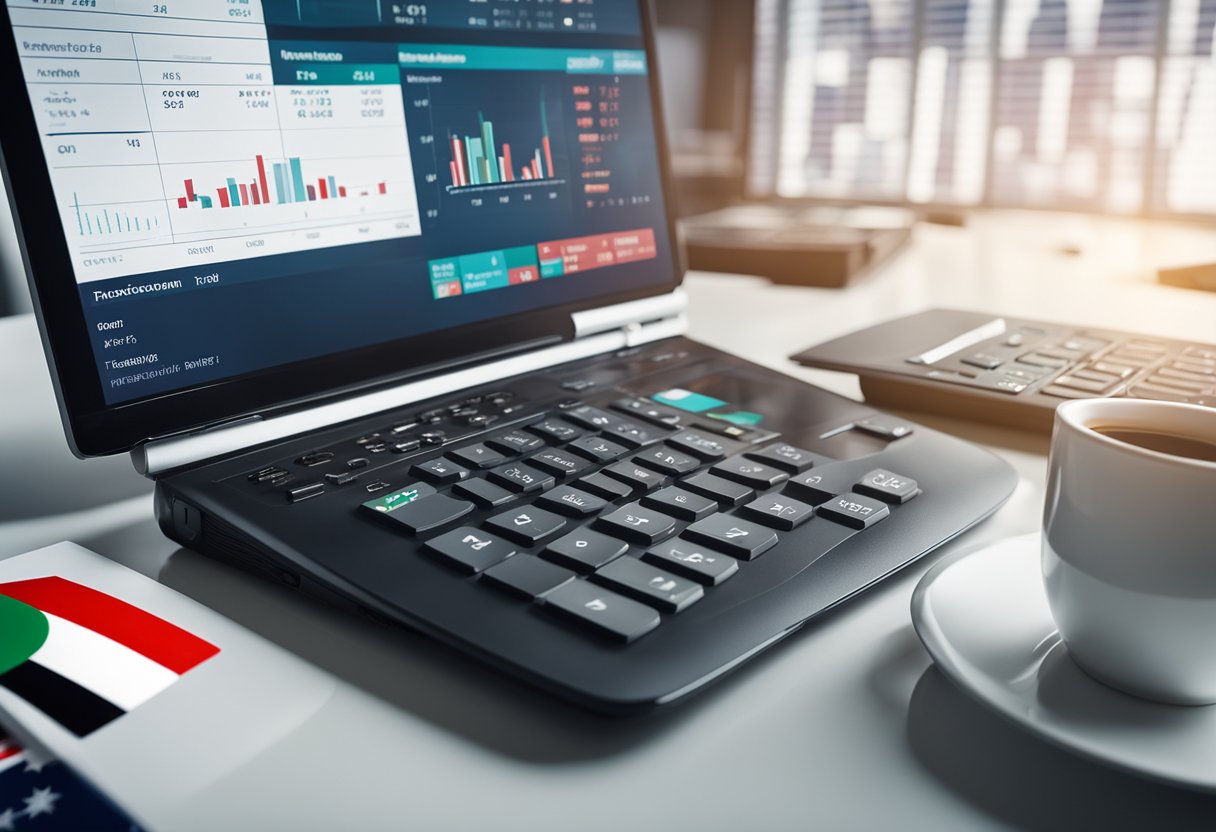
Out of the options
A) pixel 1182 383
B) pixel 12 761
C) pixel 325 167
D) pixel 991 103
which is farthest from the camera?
pixel 991 103

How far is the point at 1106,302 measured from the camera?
3.53 ft

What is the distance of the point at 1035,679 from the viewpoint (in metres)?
0.32

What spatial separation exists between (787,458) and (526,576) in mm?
181

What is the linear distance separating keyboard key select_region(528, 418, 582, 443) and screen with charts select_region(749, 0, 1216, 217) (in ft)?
Answer: 3.75

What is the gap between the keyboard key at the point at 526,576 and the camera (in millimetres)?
346

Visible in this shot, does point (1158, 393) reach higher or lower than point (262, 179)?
lower

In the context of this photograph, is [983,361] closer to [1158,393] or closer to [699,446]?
[1158,393]

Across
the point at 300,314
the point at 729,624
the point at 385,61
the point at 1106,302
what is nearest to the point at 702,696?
the point at 729,624

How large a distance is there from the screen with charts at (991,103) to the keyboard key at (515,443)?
1168 mm

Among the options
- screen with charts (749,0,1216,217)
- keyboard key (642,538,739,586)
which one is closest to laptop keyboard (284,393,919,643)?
keyboard key (642,538,739,586)

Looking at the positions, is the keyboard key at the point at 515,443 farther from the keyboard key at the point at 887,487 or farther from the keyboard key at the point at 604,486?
the keyboard key at the point at 887,487

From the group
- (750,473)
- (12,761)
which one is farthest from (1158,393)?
(12,761)

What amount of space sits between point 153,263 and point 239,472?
0.10 m

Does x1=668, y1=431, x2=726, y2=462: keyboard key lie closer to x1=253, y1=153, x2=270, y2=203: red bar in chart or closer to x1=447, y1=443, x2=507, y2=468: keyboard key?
x1=447, y1=443, x2=507, y2=468: keyboard key
